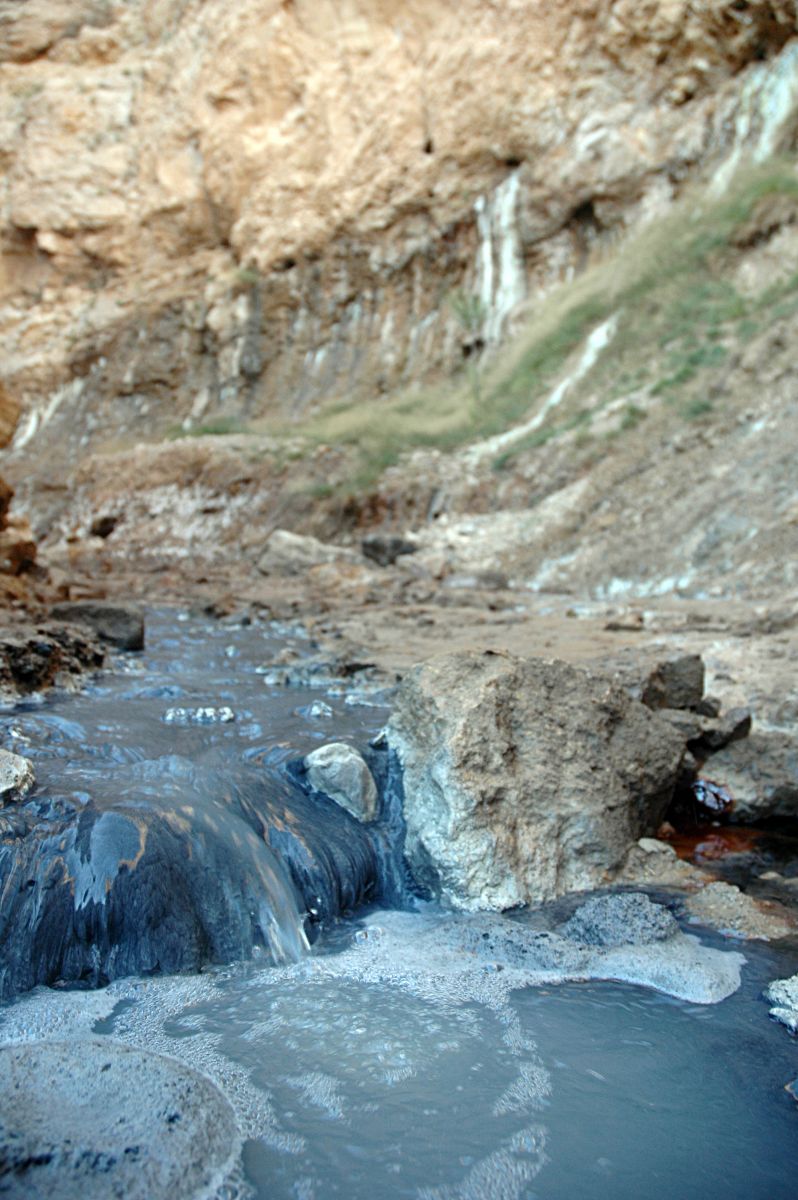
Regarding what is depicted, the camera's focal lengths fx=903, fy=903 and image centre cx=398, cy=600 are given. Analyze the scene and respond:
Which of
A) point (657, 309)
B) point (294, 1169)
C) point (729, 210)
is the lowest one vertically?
point (294, 1169)

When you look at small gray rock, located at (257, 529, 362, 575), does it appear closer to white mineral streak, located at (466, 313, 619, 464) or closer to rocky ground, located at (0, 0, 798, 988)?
rocky ground, located at (0, 0, 798, 988)

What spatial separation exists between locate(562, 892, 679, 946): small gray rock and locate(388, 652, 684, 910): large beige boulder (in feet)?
0.81

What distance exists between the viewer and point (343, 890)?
3.30 meters

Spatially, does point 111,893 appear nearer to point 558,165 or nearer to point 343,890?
point 343,890

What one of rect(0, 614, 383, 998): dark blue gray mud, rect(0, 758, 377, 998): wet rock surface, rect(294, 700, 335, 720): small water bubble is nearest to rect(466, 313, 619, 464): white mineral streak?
rect(294, 700, 335, 720): small water bubble

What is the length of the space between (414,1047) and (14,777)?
5.61 feet

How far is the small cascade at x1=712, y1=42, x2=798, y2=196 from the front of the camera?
1838 cm

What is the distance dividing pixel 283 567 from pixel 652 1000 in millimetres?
→ 12914

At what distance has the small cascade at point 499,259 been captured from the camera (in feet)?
77.4

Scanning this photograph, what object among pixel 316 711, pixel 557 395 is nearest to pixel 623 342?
pixel 557 395

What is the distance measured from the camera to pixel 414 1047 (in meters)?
2.34

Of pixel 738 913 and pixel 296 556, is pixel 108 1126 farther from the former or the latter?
pixel 296 556

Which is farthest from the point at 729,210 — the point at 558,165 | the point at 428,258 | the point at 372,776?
the point at 372,776

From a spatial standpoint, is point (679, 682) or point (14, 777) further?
point (679, 682)
